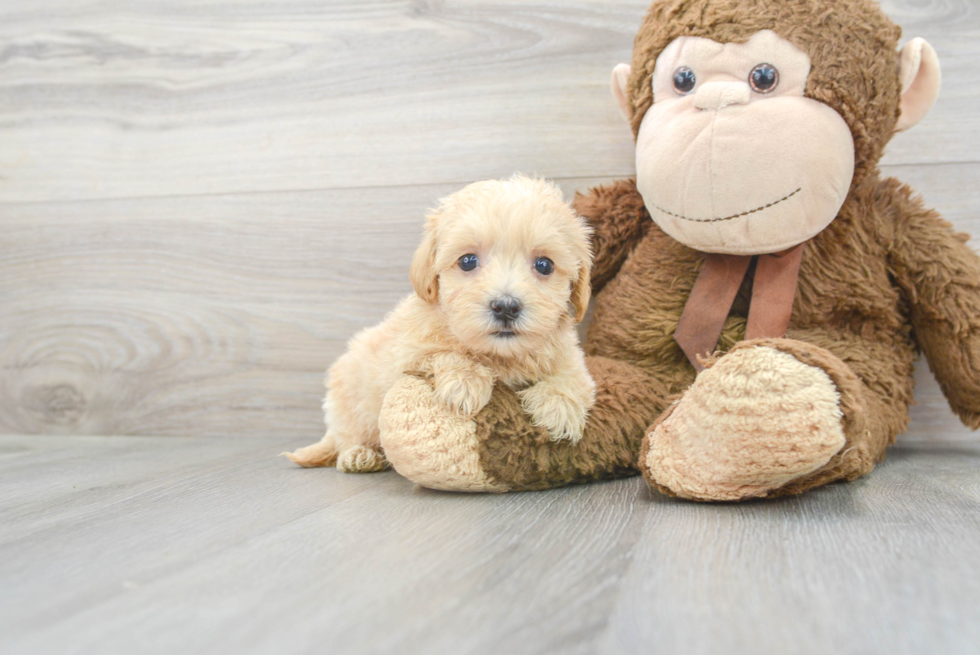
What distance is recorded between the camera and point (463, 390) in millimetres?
987

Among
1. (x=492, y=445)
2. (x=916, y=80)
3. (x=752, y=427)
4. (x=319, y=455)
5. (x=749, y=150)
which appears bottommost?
(x=319, y=455)

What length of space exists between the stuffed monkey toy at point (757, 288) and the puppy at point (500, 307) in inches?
1.4

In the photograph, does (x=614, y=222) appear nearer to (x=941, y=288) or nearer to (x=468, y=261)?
(x=468, y=261)

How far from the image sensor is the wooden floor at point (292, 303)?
722 mm

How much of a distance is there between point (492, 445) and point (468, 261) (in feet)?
0.83

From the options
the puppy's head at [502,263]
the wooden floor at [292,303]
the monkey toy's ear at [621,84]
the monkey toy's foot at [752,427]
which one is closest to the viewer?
the wooden floor at [292,303]

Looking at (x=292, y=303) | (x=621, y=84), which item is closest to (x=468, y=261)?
(x=621, y=84)

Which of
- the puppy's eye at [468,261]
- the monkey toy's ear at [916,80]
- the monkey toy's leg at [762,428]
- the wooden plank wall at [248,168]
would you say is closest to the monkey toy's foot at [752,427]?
the monkey toy's leg at [762,428]

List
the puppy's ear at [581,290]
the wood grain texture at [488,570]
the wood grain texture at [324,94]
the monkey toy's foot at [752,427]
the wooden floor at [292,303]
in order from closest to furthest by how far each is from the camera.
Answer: the wood grain texture at [488,570], the wooden floor at [292,303], the monkey toy's foot at [752,427], the puppy's ear at [581,290], the wood grain texture at [324,94]

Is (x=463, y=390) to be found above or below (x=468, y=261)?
below

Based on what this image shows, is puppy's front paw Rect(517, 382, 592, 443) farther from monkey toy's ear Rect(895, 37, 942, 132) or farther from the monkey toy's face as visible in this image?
monkey toy's ear Rect(895, 37, 942, 132)

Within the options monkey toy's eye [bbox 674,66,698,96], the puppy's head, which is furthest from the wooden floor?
monkey toy's eye [bbox 674,66,698,96]

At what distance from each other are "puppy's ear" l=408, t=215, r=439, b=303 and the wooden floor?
29cm

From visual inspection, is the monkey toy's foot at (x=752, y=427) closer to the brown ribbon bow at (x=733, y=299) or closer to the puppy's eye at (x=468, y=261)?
the brown ribbon bow at (x=733, y=299)
